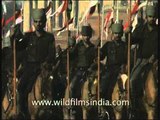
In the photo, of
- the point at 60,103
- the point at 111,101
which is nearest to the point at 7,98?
the point at 60,103

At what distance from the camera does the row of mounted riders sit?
8.30 metres

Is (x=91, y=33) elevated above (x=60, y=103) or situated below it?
above

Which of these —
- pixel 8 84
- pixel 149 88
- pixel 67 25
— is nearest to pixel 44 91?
pixel 8 84

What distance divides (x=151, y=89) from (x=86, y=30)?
3.05ft

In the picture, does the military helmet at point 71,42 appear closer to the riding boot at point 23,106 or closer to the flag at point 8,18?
the flag at point 8,18

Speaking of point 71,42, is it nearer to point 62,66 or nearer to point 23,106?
point 62,66

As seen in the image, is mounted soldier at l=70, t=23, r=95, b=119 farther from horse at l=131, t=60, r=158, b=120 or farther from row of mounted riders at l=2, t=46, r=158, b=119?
horse at l=131, t=60, r=158, b=120

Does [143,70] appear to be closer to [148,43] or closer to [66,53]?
[148,43]

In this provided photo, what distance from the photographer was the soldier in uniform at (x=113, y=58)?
8.29 m

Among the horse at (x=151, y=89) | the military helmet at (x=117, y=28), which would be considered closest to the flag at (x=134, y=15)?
the military helmet at (x=117, y=28)

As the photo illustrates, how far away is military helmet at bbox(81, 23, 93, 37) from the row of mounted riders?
12.8 inches

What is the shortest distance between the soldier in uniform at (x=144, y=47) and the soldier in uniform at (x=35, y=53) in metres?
0.89

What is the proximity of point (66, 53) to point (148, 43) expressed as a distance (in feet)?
2.87

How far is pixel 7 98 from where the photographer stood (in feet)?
27.5
